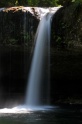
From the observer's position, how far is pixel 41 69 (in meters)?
16.0

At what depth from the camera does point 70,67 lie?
16.0 metres

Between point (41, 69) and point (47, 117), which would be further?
point (41, 69)

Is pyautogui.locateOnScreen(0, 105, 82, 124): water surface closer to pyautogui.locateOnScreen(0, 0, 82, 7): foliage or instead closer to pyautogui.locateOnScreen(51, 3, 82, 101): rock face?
pyautogui.locateOnScreen(51, 3, 82, 101): rock face

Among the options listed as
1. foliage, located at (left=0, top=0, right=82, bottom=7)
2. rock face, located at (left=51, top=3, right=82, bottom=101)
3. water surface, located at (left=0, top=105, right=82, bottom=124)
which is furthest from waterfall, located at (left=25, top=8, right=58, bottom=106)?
foliage, located at (left=0, top=0, right=82, bottom=7)

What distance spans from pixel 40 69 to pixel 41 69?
56 mm

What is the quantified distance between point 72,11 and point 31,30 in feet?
5.87

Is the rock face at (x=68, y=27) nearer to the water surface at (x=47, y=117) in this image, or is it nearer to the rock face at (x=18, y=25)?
the rock face at (x=18, y=25)

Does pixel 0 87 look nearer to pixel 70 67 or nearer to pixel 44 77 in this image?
pixel 44 77

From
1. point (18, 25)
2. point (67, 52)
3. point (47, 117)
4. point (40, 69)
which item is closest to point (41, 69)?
point (40, 69)

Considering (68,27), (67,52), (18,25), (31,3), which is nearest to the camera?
(68,27)

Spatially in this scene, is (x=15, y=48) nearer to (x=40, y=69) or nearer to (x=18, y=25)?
(x=18, y=25)

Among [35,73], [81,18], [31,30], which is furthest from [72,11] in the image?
[35,73]

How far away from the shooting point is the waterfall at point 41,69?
15477 mm

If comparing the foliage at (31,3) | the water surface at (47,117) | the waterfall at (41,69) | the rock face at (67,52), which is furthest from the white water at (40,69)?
the foliage at (31,3)
